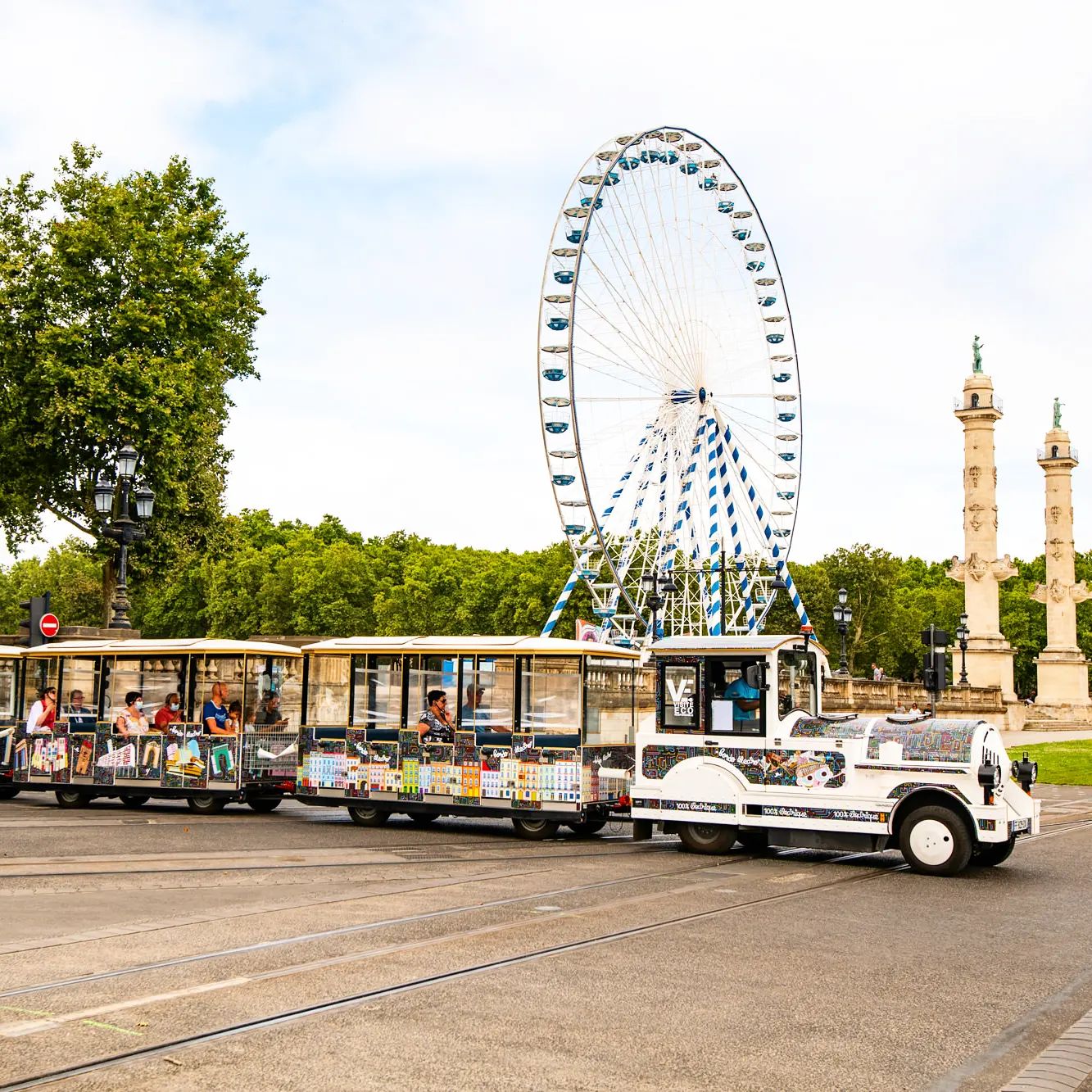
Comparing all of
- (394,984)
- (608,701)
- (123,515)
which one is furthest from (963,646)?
(394,984)

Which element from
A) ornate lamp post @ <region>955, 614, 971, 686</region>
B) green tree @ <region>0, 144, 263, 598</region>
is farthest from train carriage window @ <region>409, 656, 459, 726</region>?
ornate lamp post @ <region>955, 614, 971, 686</region>

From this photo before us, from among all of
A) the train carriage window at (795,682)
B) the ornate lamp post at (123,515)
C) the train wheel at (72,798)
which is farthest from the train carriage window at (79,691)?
the train carriage window at (795,682)

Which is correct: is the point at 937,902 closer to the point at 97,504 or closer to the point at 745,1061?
the point at 745,1061

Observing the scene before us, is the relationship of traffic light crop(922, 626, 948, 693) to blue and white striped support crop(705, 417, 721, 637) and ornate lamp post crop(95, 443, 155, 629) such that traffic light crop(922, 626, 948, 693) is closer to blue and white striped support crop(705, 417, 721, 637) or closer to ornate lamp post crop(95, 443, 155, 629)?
ornate lamp post crop(95, 443, 155, 629)

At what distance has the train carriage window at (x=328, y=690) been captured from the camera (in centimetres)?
2036

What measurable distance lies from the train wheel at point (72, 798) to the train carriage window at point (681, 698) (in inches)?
440

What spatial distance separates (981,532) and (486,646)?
56.4 meters

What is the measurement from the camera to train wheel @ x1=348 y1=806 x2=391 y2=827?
790 inches

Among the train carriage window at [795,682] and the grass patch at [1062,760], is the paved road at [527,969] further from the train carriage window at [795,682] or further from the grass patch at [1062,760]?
the grass patch at [1062,760]

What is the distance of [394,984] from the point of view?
8375 mm

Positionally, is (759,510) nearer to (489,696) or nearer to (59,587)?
(489,696)

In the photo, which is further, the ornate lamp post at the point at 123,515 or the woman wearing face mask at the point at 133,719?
the ornate lamp post at the point at 123,515

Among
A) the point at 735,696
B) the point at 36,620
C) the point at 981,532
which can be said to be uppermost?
the point at 981,532

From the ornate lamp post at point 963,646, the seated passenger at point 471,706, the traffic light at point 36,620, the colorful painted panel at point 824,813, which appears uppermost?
the ornate lamp post at point 963,646
